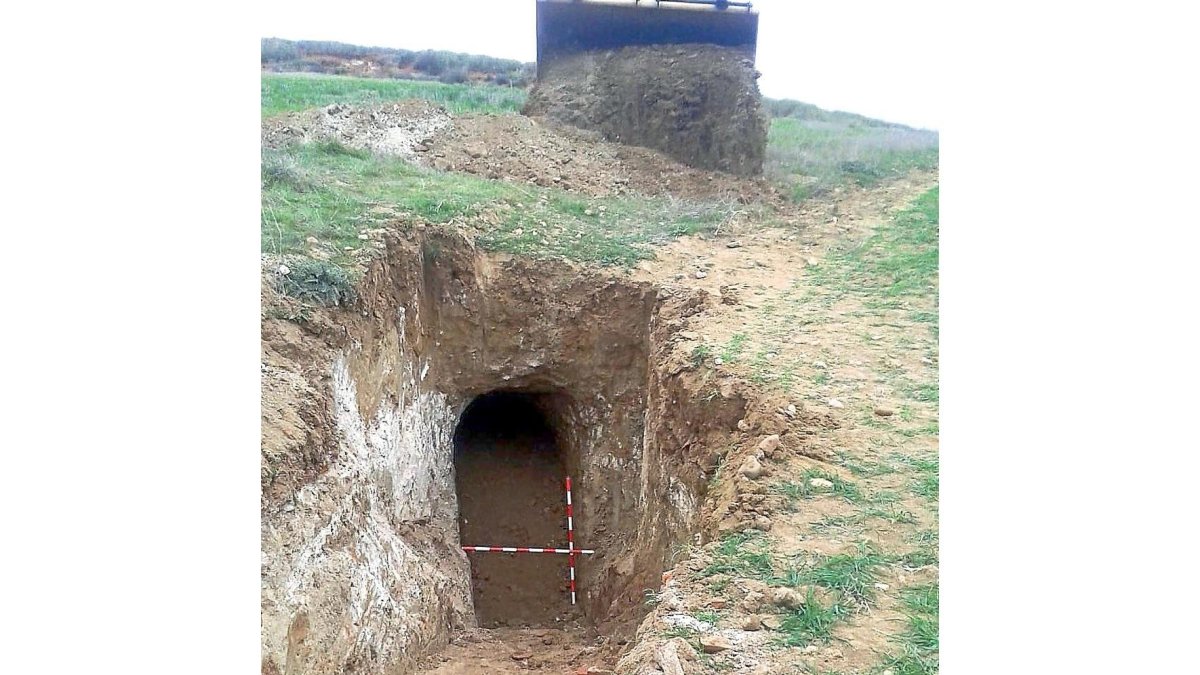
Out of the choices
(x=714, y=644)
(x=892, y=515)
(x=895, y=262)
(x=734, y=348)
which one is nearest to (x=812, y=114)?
(x=895, y=262)

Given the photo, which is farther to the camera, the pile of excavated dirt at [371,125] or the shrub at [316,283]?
the pile of excavated dirt at [371,125]

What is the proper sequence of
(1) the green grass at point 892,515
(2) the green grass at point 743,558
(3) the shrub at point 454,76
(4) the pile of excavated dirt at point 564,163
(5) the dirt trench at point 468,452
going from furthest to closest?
(4) the pile of excavated dirt at point 564,163 → (3) the shrub at point 454,76 → (5) the dirt trench at point 468,452 → (1) the green grass at point 892,515 → (2) the green grass at point 743,558

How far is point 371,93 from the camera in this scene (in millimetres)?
3779

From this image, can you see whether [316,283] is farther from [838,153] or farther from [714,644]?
[838,153]

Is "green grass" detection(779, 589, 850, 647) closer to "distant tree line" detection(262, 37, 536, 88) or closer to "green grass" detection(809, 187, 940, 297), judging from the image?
"green grass" detection(809, 187, 940, 297)

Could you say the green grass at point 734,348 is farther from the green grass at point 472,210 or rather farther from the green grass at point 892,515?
the green grass at point 892,515

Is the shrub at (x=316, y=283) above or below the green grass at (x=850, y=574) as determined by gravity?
above

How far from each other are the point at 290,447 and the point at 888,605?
1.98 meters

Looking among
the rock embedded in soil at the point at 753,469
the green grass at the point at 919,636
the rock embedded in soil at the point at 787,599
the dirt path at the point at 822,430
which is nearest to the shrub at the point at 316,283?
the dirt path at the point at 822,430

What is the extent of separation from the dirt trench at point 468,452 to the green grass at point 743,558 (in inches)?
23.1

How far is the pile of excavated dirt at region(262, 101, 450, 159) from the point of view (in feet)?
11.8

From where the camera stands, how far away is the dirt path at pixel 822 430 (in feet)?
7.64

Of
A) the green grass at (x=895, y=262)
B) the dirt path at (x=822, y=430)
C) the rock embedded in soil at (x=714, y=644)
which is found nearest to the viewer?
the rock embedded in soil at (x=714, y=644)

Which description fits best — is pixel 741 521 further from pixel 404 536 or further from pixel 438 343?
pixel 438 343
